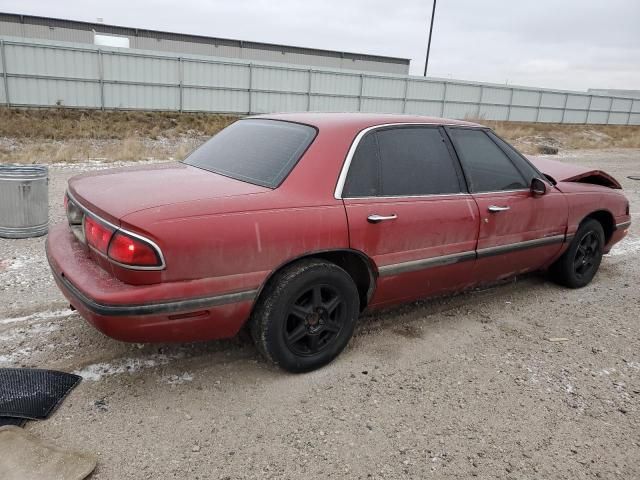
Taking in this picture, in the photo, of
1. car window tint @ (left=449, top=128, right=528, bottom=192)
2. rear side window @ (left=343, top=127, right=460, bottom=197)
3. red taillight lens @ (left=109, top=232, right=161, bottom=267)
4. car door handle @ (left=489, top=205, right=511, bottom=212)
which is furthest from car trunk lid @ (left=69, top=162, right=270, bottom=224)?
car door handle @ (left=489, top=205, right=511, bottom=212)

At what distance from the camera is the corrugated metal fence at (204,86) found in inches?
711

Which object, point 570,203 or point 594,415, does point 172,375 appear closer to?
point 594,415

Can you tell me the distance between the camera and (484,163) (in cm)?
385

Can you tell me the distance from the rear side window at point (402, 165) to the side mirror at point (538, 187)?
30.0 inches

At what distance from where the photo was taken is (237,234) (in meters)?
2.61

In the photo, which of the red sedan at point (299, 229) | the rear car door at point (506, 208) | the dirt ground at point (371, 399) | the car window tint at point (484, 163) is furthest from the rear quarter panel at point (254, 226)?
the rear car door at point (506, 208)

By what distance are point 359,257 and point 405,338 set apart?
834 mm

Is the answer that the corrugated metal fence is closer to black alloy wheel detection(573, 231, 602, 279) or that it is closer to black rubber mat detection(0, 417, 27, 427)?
black alloy wheel detection(573, 231, 602, 279)

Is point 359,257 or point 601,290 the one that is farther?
point 601,290

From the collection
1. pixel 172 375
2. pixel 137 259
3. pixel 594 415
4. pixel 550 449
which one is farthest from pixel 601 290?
pixel 137 259

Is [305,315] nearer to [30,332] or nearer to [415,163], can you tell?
[415,163]

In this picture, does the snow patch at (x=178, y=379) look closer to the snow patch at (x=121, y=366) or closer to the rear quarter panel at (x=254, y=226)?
the snow patch at (x=121, y=366)

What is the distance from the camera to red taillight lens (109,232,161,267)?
2.43 meters

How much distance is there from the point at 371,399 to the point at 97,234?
1.72m
